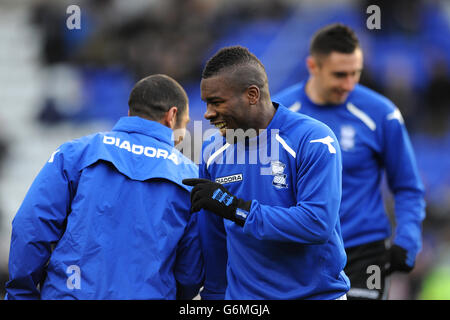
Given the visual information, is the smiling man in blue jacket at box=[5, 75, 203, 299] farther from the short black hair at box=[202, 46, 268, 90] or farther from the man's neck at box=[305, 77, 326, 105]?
the man's neck at box=[305, 77, 326, 105]

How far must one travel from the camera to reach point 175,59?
A: 435 inches

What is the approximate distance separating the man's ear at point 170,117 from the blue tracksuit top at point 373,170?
143cm

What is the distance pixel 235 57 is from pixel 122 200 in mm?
961

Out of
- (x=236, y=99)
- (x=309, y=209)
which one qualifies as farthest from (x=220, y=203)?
(x=236, y=99)

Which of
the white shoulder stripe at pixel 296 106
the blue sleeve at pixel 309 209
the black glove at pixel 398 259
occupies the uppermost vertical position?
the white shoulder stripe at pixel 296 106

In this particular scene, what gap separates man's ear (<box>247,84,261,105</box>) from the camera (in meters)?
3.18

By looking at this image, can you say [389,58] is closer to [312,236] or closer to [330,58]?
[330,58]

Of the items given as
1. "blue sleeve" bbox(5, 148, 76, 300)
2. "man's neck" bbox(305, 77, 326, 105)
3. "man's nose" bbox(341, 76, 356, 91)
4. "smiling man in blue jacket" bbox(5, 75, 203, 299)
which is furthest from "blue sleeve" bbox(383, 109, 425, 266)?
"blue sleeve" bbox(5, 148, 76, 300)

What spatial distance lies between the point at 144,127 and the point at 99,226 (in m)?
0.65

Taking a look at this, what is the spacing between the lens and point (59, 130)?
36.6ft

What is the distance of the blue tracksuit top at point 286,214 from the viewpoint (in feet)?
9.42

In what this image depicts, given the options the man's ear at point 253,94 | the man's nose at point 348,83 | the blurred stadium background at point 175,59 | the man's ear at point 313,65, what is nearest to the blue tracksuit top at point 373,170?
the man's nose at point 348,83

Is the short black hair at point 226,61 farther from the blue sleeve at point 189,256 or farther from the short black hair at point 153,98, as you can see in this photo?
the blue sleeve at point 189,256

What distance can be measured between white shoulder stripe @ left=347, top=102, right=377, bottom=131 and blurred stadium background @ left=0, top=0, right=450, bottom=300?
513cm
